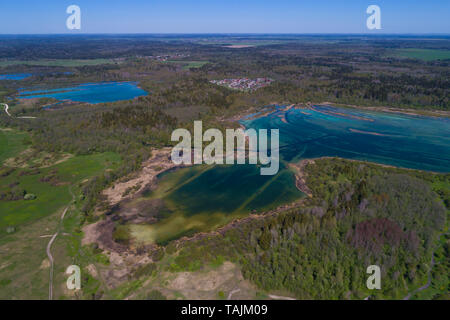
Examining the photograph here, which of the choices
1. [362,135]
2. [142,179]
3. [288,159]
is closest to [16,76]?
[142,179]

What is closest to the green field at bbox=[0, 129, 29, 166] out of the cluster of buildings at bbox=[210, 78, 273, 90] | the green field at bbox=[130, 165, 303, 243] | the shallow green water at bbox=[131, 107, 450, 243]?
the shallow green water at bbox=[131, 107, 450, 243]

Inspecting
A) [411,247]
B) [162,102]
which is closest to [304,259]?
[411,247]

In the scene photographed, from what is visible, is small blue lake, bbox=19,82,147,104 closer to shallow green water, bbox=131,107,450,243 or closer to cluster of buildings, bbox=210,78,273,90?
cluster of buildings, bbox=210,78,273,90

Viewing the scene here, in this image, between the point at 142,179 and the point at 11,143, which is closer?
the point at 142,179

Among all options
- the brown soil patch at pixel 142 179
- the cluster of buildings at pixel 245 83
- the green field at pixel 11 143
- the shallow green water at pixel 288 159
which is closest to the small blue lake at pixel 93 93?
the green field at pixel 11 143

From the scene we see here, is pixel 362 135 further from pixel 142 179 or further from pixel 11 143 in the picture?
pixel 11 143

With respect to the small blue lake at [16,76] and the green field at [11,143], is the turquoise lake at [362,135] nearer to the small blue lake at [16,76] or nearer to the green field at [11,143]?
the green field at [11,143]
